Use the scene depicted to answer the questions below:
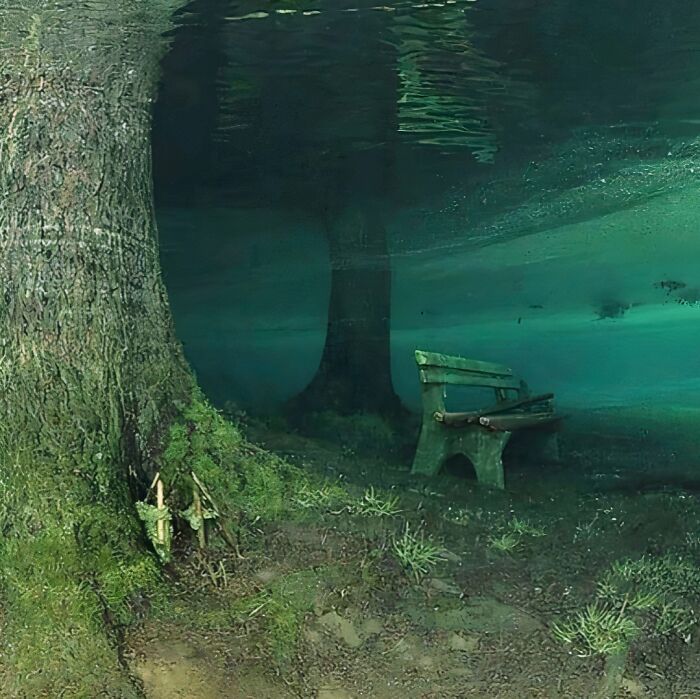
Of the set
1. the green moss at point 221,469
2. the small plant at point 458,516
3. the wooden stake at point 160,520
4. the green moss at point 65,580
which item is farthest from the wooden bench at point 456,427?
the green moss at point 65,580

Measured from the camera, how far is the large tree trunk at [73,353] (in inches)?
148

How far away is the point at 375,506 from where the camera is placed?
5.55 m

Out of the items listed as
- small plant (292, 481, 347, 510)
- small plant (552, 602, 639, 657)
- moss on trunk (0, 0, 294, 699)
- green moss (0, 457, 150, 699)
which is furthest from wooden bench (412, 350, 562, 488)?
green moss (0, 457, 150, 699)

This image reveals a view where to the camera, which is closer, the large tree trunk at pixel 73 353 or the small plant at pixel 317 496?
the large tree trunk at pixel 73 353

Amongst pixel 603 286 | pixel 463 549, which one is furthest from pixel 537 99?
pixel 603 286

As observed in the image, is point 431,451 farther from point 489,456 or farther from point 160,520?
point 160,520

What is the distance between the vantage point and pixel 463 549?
203 inches

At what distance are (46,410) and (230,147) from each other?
35.0 feet

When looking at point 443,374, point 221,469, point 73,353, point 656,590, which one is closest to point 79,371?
point 73,353

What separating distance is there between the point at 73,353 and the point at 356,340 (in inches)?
344

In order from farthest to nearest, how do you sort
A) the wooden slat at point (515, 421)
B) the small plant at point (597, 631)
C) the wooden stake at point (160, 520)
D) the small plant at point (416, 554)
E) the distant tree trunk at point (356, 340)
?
the distant tree trunk at point (356, 340), the wooden slat at point (515, 421), the small plant at point (416, 554), the wooden stake at point (160, 520), the small plant at point (597, 631)

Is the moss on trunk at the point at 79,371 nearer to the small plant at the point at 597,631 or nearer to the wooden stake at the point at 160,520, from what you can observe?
the wooden stake at the point at 160,520

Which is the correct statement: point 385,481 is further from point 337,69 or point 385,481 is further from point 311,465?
point 337,69

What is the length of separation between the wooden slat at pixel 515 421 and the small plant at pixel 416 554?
2.64 m
